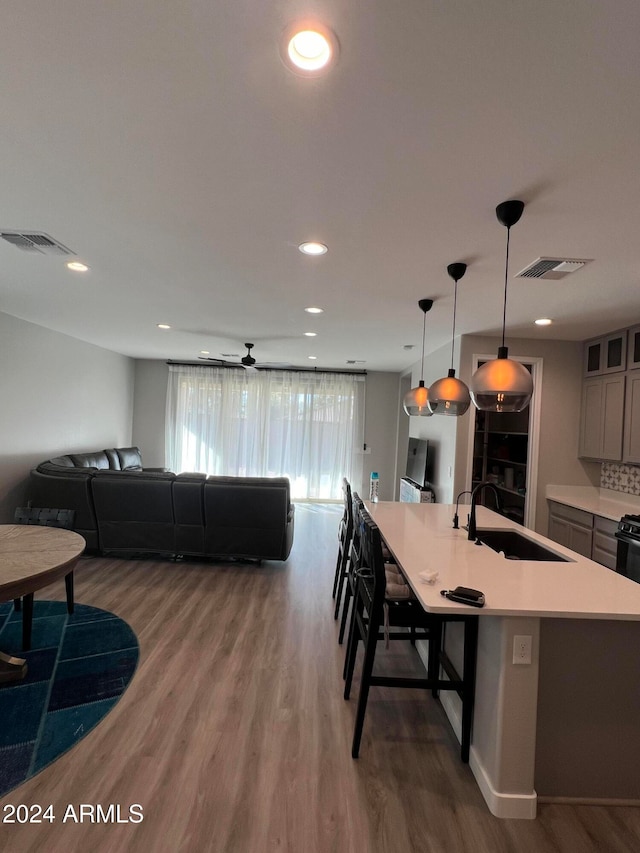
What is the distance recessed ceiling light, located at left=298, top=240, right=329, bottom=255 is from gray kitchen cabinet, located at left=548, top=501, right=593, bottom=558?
11.5 feet

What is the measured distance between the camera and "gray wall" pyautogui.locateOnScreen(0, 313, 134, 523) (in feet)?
15.8

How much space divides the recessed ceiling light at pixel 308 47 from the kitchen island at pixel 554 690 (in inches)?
74.3

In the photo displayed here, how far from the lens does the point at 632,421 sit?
388 cm

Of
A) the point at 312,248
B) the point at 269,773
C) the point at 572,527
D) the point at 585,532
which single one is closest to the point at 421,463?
the point at 572,527

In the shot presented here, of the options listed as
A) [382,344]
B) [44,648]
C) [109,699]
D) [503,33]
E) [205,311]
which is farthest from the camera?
[382,344]

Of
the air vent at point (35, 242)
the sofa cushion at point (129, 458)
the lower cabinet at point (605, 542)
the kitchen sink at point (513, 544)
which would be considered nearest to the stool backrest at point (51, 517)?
the air vent at point (35, 242)

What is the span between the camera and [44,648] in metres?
2.73

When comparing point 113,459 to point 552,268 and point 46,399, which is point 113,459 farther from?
point 552,268

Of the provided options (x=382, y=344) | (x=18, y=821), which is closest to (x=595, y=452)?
(x=382, y=344)

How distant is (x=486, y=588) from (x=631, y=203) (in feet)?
6.21

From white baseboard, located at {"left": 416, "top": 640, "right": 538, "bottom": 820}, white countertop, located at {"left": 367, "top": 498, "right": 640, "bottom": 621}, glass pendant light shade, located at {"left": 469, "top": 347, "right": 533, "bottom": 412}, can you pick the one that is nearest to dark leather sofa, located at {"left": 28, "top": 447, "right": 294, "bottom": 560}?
white countertop, located at {"left": 367, "top": 498, "right": 640, "bottom": 621}

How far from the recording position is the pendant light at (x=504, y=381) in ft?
6.53

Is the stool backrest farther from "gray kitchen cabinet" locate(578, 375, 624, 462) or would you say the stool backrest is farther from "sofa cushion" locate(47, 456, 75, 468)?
"gray kitchen cabinet" locate(578, 375, 624, 462)

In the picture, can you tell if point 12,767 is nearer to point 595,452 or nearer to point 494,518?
point 494,518
